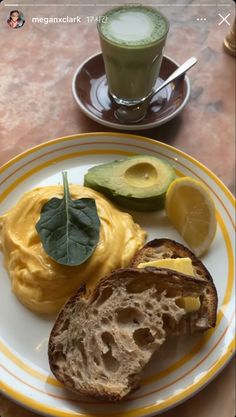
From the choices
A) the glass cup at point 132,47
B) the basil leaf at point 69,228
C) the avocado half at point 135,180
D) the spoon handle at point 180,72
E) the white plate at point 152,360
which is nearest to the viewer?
the white plate at point 152,360

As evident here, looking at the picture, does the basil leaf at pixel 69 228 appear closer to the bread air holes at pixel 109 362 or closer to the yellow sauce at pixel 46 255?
the yellow sauce at pixel 46 255

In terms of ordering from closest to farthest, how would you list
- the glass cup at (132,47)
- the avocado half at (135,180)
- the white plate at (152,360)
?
the white plate at (152,360), the avocado half at (135,180), the glass cup at (132,47)

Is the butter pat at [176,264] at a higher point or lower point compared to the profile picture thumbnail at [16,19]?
lower

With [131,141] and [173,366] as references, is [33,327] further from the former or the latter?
[131,141]

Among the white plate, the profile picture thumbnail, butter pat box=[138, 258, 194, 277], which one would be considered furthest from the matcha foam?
butter pat box=[138, 258, 194, 277]

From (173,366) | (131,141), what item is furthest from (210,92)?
(173,366)

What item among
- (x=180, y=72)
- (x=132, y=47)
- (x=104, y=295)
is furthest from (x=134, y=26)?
(x=104, y=295)

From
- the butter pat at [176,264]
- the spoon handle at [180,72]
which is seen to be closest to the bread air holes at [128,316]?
the butter pat at [176,264]
